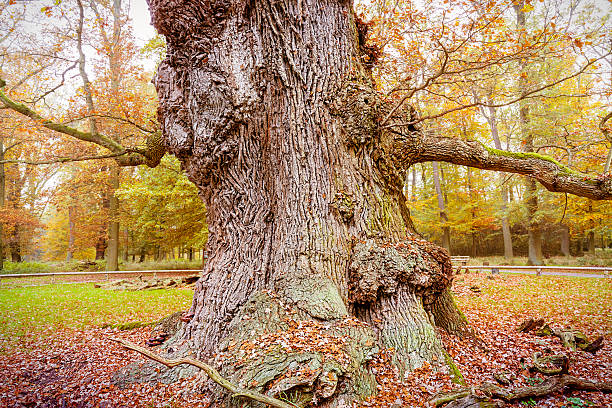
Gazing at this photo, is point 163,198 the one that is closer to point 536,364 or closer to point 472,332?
point 472,332

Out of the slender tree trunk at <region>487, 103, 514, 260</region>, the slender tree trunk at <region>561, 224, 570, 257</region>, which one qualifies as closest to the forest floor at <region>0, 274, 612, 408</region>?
the slender tree trunk at <region>487, 103, 514, 260</region>

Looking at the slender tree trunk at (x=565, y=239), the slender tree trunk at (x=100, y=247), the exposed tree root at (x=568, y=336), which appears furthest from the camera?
the slender tree trunk at (x=100, y=247)

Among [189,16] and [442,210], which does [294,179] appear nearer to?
[189,16]

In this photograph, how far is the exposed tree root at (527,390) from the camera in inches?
122

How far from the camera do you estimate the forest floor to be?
3646 mm

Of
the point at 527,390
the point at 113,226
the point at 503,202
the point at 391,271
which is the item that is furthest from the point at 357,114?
the point at 113,226

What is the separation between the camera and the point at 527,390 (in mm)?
3156

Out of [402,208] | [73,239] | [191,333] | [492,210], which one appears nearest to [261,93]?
[402,208]

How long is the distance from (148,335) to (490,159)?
703cm

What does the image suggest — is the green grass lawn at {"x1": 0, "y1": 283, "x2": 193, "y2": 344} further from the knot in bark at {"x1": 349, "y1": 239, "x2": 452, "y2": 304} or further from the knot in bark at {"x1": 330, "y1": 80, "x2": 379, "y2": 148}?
the knot in bark at {"x1": 330, "y1": 80, "x2": 379, "y2": 148}

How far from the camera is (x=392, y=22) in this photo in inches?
370

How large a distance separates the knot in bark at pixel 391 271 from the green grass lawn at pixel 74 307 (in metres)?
5.80

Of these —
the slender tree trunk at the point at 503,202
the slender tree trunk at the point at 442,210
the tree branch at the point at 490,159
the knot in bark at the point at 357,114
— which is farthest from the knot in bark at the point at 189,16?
the slender tree trunk at the point at 442,210

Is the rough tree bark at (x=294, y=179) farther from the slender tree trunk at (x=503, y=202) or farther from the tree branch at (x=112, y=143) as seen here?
the slender tree trunk at (x=503, y=202)
